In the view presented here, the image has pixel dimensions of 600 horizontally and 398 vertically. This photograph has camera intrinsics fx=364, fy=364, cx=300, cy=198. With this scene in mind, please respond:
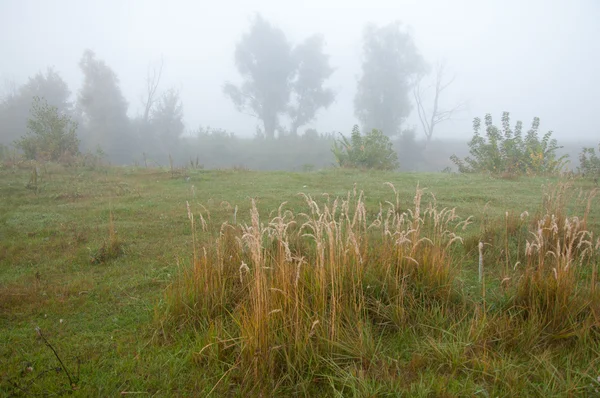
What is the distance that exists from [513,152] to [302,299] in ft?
61.0

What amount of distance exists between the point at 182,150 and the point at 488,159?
3357 centimetres

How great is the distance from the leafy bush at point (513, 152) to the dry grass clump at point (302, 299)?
50.2 feet

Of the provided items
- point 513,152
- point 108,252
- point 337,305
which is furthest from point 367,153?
point 337,305

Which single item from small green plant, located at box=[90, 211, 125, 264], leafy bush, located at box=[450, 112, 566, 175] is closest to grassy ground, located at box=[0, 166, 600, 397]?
small green plant, located at box=[90, 211, 125, 264]

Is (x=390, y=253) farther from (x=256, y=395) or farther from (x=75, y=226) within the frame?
(x=75, y=226)

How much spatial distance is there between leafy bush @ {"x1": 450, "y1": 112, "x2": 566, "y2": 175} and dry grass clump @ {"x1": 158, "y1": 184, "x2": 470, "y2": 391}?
50.2ft

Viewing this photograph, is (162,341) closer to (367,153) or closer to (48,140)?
(367,153)

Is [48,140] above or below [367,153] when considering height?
above

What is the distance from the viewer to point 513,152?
58.4ft

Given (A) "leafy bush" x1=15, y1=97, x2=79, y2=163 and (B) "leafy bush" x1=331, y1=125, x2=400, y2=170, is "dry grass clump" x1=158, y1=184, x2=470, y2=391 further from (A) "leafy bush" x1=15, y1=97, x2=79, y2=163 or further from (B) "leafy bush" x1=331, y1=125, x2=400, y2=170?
(A) "leafy bush" x1=15, y1=97, x2=79, y2=163

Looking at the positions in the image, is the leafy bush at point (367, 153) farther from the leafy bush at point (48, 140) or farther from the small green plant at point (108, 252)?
the leafy bush at point (48, 140)

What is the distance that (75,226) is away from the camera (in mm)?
6770

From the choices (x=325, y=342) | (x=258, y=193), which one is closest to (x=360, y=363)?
(x=325, y=342)

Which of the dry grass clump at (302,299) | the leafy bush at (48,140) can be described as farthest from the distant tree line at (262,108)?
the dry grass clump at (302,299)
